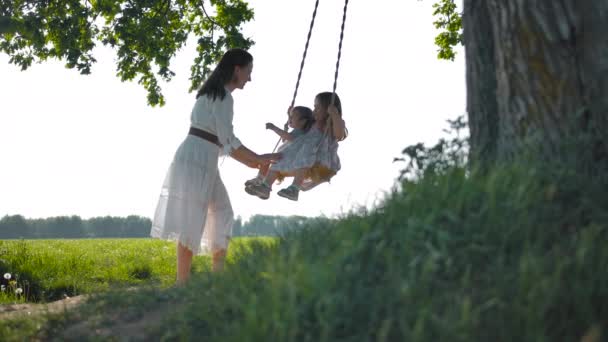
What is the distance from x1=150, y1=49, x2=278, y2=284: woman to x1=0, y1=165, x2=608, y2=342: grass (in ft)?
7.47

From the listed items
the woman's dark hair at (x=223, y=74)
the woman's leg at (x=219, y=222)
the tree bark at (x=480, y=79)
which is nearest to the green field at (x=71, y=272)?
the woman's leg at (x=219, y=222)

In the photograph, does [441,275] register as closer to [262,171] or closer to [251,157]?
[251,157]

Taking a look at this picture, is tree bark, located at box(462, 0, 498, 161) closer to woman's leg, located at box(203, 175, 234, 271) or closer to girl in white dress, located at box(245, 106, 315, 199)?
woman's leg, located at box(203, 175, 234, 271)

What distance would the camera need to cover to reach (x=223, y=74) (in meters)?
6.95

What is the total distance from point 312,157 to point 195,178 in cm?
163

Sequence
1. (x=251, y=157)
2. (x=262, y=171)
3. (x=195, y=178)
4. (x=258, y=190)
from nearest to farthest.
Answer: (x=195, y=178), (x=251, y=157), (x=258, y=190), (x=262, y=171)

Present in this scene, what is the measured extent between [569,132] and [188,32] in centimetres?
892

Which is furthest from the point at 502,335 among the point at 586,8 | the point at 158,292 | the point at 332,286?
the point at 158,292

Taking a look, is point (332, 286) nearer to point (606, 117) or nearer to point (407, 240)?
point (407, 240)

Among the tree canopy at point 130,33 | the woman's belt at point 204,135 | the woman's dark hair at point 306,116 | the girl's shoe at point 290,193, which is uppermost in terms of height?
the tree canopy at point 130,33

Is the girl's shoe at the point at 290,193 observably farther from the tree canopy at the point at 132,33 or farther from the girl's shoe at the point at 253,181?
the tree canopy at the point at 132,33

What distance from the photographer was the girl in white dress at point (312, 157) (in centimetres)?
795

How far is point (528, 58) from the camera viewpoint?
15.0 feet

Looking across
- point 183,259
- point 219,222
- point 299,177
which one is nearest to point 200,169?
point 219,222
